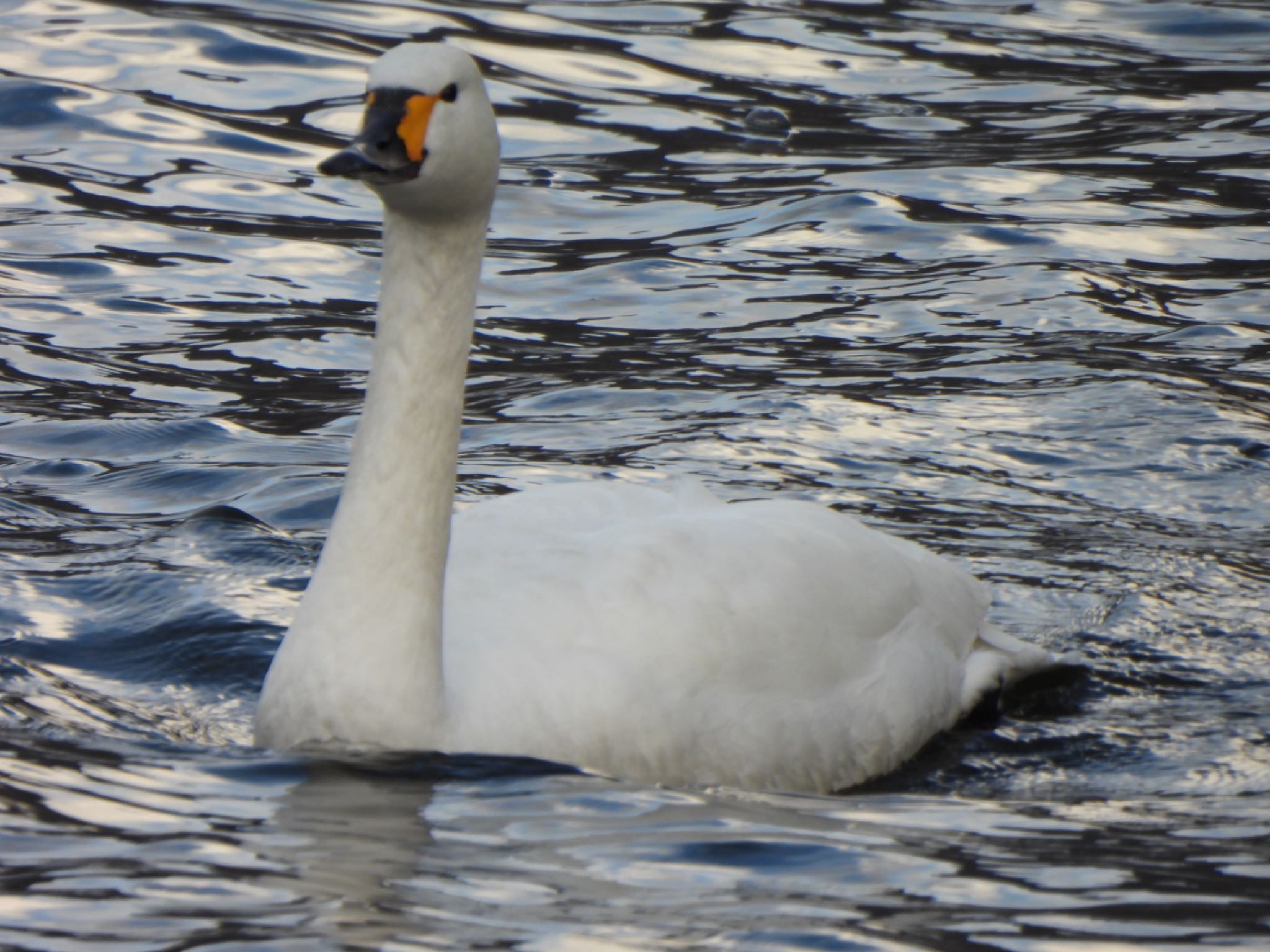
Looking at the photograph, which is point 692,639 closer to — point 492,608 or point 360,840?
point 492,608

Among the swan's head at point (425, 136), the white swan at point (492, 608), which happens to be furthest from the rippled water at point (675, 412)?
the swan's head at point (425, 136)

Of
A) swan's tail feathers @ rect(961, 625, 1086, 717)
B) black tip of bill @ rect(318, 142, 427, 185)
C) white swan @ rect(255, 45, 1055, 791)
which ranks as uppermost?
black tip of bill @ rect(318, 142, 427, 185)

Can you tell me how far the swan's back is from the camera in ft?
15.1

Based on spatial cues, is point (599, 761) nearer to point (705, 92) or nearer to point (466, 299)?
point (466, 299)

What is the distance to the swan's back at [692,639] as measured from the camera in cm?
461

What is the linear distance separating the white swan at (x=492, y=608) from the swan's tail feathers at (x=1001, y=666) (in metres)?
0.58

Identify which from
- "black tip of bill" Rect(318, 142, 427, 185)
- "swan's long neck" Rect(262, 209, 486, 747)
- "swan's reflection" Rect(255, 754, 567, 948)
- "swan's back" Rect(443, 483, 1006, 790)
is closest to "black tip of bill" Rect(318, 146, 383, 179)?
"black tip of bill" Rect(318, 142, 427, 185)

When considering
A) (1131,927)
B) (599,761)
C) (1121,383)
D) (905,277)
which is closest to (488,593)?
(599,761)

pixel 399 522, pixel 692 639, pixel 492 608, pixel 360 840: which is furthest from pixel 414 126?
pixel 360 840

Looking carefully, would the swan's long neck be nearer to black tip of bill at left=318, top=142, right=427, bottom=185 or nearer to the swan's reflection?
the swan's reflection

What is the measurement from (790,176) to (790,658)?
23.4ft

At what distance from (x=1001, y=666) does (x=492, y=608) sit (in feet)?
5.67

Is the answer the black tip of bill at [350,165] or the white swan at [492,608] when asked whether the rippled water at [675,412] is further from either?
the black tip of bill at [350,165]

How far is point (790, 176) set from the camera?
38.8 ft
